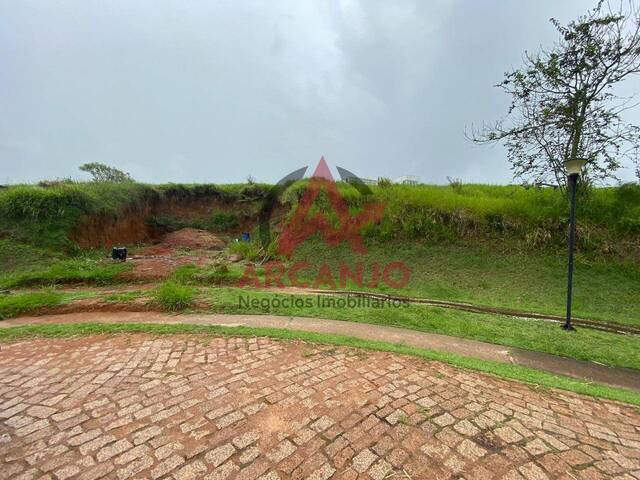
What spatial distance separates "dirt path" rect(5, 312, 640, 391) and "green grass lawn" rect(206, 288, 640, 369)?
0.19 metres

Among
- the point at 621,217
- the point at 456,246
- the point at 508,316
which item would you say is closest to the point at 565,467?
the point at 508,316

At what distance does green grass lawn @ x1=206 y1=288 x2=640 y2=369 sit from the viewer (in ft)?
13.3

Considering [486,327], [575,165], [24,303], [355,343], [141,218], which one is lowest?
[486,327]

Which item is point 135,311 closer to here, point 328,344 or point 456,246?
point 328,344

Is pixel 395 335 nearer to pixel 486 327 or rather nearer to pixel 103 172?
pixel 486 327

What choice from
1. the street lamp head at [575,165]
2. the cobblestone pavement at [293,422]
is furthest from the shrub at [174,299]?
the street lamp head at [575,165]

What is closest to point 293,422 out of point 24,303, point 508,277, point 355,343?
point 355,343

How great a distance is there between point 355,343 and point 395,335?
94 centimetres

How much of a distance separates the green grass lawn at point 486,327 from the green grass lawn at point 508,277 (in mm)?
1347

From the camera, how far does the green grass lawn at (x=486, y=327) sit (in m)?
4.05

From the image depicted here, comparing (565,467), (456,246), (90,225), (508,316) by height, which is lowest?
(508,316)

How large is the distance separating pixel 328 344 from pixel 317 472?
1.96 meters

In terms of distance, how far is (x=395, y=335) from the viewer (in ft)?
14.3

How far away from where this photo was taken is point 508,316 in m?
5.69
